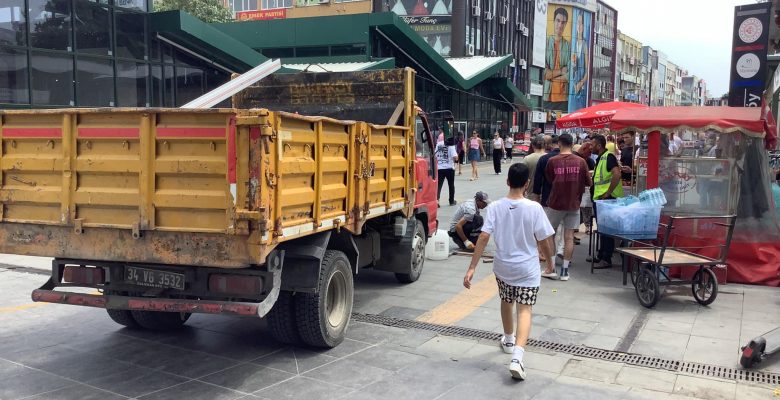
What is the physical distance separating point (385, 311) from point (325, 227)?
2050 mm

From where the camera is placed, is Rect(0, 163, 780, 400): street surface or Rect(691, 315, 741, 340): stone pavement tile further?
Rect(691, 315, 741, 340): stone pavement tile

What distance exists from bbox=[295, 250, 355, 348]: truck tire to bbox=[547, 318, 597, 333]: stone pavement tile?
209cm

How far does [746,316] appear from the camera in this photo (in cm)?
647

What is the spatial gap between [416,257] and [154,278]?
4082 mm

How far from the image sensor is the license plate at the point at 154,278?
181 inches

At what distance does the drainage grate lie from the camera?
4927 mm

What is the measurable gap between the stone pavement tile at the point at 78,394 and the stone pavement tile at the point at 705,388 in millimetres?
4110

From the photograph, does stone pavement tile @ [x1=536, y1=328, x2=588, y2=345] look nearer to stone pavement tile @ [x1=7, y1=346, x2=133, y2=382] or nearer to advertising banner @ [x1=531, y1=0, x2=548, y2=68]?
stone pavement tile @ [x1=7, y1=346, x2=133, y2=382]

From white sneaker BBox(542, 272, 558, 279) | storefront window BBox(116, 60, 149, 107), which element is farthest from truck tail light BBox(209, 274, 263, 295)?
storefront window BBox(116, 60, 149, 107)

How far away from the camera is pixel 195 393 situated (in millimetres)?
4547

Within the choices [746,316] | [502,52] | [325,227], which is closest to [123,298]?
[325,227]

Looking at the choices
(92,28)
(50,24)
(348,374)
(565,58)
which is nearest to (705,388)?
(348,374)

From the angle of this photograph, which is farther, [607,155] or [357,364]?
[607,155]

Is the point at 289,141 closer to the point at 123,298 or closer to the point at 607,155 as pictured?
the point at 123,298
